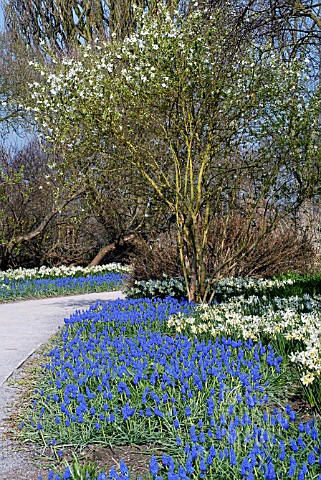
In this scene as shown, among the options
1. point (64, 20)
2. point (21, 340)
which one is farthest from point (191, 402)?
point (64, 20)

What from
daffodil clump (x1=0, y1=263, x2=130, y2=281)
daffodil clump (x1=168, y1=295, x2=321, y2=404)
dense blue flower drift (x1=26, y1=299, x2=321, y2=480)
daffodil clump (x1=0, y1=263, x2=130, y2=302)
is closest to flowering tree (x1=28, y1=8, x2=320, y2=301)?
daffodil clump (x1=168, y1=295, x2=321, y2=404)

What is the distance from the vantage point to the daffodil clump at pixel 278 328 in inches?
162

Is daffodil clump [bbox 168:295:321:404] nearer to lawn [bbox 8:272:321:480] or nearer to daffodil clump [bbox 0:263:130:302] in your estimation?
lawn [bbox 8:272:321:480]

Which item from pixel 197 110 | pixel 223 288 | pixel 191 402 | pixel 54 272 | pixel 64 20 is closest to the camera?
pixel 191 402

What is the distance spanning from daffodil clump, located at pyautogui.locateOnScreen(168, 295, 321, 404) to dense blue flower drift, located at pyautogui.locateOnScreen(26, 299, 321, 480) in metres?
0.16

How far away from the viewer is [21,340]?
730cm

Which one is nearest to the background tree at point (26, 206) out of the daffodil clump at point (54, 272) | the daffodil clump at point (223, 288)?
the daffodil clump at point (54, 272)

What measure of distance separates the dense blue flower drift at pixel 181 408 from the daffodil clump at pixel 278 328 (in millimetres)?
161

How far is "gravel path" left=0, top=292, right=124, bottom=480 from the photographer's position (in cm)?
349

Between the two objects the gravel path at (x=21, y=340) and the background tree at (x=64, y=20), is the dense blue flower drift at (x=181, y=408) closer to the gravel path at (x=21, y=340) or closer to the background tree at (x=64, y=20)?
the gravel path at (x=21, y=340)

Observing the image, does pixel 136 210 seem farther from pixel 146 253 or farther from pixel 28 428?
pixel 28 428

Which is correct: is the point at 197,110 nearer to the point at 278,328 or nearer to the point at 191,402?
the point at 278,328

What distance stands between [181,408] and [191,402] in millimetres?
104

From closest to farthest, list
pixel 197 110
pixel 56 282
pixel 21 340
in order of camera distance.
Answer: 1. pixel 21 340
2. pixel 197 110
3. pixel 56 282
